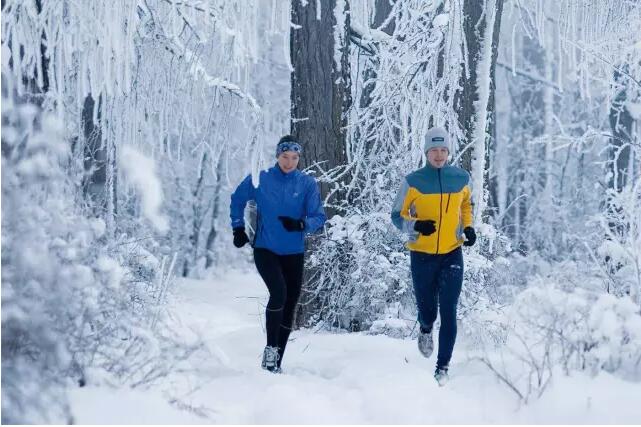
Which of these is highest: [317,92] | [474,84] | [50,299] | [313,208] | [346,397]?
[474,84]

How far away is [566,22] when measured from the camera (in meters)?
7.37

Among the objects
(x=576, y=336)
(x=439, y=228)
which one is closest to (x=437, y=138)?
(x=439, y=228)

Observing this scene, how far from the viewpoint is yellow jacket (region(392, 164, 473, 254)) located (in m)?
5.03

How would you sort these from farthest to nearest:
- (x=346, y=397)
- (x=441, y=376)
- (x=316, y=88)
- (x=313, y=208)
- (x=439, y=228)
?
(x=316, y=88) → (x=313, y=208) → (x=439, y=228) → (x=441, y=376) → (x=346, y=397)

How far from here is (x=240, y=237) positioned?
5.34 metres

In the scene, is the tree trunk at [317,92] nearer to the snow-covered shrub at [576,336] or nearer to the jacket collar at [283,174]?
the jacket collar at [283,174]

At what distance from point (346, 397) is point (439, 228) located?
1253 millimetres

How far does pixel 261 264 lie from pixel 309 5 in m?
2.86

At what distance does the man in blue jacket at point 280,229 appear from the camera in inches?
208

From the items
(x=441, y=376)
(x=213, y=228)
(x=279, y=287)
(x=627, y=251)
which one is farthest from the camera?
(x=213, y=228)

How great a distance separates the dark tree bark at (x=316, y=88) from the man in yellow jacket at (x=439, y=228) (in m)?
1.99

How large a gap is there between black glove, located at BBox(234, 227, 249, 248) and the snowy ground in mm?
765

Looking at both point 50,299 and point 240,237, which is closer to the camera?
point 50,299

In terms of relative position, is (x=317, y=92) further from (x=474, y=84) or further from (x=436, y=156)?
(x=436, y=156)
